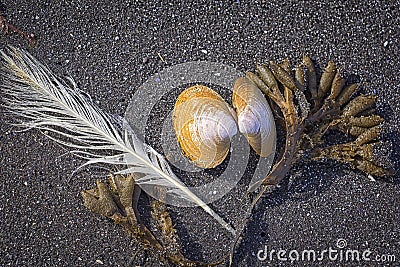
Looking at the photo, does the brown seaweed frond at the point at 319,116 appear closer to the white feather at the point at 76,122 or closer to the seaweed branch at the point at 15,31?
the white feather at the point at 76,122

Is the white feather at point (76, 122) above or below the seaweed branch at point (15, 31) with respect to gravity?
below

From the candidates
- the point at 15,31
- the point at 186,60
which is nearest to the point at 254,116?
the point at 186,60

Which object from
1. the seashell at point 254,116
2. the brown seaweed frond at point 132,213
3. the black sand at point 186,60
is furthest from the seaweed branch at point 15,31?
the seashell at point 254,116

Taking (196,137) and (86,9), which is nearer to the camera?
(196,137)

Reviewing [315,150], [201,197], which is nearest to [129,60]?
[201,197]

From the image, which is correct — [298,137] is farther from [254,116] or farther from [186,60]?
[186,60]

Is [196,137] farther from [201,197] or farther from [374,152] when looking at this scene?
[374,152]

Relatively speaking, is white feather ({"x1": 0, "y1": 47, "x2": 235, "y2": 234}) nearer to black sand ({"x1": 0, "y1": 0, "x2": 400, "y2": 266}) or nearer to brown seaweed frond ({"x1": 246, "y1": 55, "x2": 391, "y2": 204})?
black sand ({"x1": 0, "y1": 0, "x2": 400, "y2": 266})
